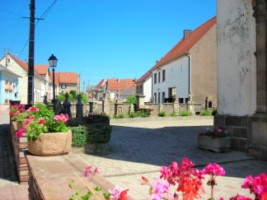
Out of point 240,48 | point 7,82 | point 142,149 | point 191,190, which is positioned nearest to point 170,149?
point 142,149

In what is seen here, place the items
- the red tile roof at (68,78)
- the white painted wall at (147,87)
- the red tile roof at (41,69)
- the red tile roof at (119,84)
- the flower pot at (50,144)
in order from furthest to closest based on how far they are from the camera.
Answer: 1. the red tile roof at (68,78)
2. the red tile roof at (119,84)
3. the red tile roof at (41,69)
4. the white painted wall at (147,87)
5. the flower pot at (50,144)

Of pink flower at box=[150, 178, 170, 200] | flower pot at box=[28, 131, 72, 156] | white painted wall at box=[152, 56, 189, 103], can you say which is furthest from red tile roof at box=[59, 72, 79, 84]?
pink flower at box=[150, 178, 170, 200]

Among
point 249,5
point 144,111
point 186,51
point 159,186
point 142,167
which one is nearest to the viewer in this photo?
point 159,186

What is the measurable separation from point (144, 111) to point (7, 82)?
94.5 feet

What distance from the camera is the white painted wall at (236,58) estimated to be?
8984 millimetres

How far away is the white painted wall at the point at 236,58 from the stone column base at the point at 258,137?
464 mm

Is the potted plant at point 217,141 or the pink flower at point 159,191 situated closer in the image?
the pink flower at point 159,191

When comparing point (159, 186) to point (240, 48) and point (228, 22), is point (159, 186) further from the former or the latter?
point (228, 22)

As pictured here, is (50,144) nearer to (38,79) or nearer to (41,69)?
(38,79)

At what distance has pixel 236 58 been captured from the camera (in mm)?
9523

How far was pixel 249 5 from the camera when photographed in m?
9.10

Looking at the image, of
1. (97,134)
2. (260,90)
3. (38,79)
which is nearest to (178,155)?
(97,134)

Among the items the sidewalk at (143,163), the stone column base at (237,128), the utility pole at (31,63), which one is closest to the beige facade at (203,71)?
the sidewalk at (143,163)

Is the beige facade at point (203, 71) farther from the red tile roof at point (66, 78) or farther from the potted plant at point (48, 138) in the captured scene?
the red tile roof at point (66, 78)
